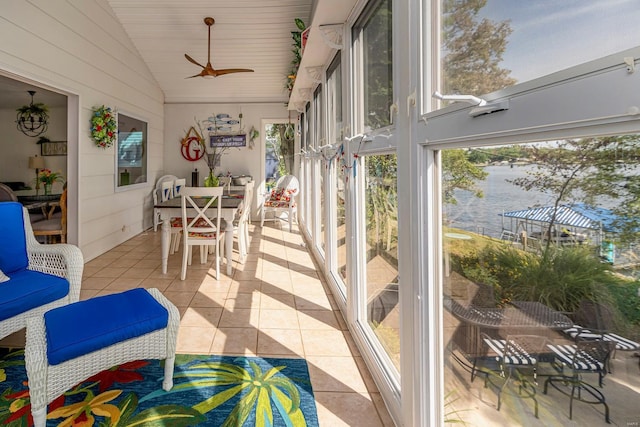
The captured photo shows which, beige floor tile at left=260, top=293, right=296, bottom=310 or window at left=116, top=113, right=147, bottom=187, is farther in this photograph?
window at left=116, top=113, right=147, bottom=187

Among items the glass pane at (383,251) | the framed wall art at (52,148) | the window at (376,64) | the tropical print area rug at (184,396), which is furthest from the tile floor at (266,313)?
the framed wall art at (52,148)

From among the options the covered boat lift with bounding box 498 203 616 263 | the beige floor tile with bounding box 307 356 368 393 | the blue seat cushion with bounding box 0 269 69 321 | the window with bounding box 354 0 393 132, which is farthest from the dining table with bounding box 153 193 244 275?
the covered boat lift with bounding box 498 203 616 263

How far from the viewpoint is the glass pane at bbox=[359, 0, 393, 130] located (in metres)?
1.82

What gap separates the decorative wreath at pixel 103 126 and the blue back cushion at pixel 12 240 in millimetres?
2209

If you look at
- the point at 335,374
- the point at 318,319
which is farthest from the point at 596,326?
the point at 318,319

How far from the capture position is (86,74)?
4344 mm

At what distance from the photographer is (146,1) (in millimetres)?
4852

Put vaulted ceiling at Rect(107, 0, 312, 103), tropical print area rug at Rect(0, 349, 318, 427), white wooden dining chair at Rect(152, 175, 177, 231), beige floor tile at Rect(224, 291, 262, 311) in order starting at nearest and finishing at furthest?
1. tropical print area rug at Rect(0, 349, 318, 427)
2. beige floor tile at Rect(224, 291, 262, 311)
3. vaulted ceiling at Rect(107, 0, 312, 103)
4. white wooden dining chair at Rect(152, 175, 177, 231)

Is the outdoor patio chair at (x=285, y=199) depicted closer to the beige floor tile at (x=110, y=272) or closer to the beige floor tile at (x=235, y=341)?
the beige floor tile at (x=110, y=272)

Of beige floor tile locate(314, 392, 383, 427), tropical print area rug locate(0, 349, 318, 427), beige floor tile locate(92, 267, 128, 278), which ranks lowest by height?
beige floor tile locate(314, 392, 383, 427)

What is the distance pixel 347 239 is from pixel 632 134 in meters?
2.14

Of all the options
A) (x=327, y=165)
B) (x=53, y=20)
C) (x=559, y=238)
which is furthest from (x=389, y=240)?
(x=53, y=20)

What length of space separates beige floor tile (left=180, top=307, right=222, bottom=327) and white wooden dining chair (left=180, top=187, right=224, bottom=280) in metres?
0.81

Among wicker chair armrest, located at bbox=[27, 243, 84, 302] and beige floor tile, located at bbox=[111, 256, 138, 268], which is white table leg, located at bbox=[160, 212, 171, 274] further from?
wicker chair armrest, located at bbox=[27, 243, 84, 302]
